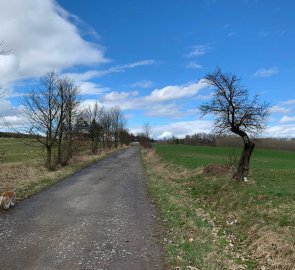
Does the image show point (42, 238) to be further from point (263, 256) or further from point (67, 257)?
point (263, 256)

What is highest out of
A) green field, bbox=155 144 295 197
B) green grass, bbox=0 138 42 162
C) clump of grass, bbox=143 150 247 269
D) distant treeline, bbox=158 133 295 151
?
distant treeline, bbox=158 133 295 151

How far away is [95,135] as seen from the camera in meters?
54.3

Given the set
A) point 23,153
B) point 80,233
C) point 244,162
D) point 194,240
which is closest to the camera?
point 194,240

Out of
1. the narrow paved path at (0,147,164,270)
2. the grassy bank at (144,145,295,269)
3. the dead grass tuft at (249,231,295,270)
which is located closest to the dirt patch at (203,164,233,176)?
the grassy bank at (144,145,295,269)

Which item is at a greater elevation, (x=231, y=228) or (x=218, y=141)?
(x=218, y=141)

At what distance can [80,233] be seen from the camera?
9000mm

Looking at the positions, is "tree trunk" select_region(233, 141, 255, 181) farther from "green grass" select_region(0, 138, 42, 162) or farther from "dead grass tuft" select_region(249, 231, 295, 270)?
"green grass" select_region(0, 138, 42, 162)

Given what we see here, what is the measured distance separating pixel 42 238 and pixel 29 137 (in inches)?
809

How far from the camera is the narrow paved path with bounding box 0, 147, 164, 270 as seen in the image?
691cm

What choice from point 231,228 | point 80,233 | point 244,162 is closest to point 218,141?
point 244,162

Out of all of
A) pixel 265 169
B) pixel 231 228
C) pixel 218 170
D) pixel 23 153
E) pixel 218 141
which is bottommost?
pixel 231 228

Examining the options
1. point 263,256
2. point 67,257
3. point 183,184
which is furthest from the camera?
point 183,184

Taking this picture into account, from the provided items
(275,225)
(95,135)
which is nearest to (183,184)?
(275,225)

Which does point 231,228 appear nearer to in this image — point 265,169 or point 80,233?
point 80,233
